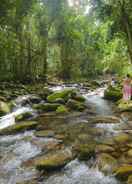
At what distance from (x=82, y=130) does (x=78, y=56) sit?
2945 centimetres

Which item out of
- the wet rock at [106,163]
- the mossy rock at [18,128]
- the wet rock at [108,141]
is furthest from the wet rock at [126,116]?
the wet rock at [106,163]

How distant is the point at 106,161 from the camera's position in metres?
6.03

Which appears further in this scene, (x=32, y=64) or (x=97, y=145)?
(x=32, y=64)

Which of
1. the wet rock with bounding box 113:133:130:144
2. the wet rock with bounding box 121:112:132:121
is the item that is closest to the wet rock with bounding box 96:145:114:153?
the wet rock with bounding box 113:133:130:144

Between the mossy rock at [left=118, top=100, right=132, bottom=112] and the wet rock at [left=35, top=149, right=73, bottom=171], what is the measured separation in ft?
18.8

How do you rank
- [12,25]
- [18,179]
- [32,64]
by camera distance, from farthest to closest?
[32,64], [12,25], [18,179]

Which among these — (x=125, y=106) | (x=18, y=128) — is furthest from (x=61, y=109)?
(x=18, y=128)

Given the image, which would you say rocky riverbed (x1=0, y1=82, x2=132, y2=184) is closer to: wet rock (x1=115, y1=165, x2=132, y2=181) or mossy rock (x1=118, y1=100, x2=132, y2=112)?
wet rock (x1=115, y1=165, x2=132, y2=181)

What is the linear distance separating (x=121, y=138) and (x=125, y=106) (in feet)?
16.5

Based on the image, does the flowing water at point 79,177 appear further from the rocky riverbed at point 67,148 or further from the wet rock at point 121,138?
the wet rock at point 121,138

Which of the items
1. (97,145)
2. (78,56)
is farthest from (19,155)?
(78,56)

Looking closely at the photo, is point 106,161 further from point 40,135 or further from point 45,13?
point 45,13

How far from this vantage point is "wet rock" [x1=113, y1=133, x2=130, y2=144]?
7.37 m

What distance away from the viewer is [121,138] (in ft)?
24.9
